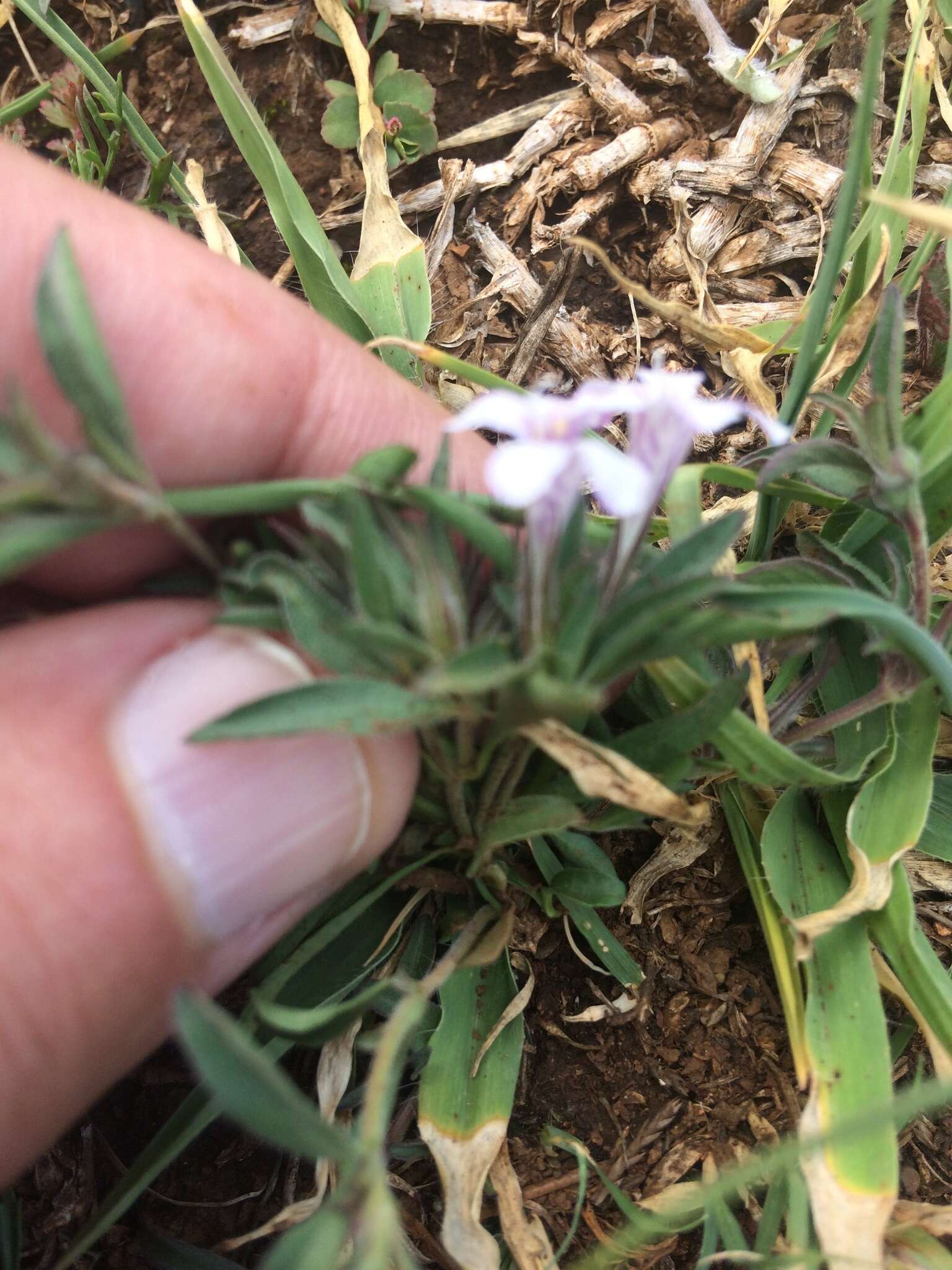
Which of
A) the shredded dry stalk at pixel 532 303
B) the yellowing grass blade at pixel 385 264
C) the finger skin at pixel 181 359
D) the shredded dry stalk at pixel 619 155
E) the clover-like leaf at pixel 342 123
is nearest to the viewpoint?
the finger skin at pixel 181 359

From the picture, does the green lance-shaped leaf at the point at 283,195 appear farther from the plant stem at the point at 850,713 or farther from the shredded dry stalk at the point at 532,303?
the plant stem at the point at 850,713

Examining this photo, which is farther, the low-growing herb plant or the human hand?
the human hand

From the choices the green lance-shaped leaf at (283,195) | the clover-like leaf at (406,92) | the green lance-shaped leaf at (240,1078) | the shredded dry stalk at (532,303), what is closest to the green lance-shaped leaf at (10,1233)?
the green lance-shaped leaf at (240,1078)

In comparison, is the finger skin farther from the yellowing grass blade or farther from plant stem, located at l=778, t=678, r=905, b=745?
plant stem, located at l=778, t=678, r=905, b=745

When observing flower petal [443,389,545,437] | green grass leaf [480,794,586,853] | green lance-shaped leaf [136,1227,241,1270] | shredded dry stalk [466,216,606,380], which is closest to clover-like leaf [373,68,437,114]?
shredded dry stalk [466,216,606,380]

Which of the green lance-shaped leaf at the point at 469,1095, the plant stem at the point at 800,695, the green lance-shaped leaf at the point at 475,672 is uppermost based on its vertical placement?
the green lance-shaped leaf at the point at 475,672

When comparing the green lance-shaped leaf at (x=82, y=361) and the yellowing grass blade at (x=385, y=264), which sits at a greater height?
the green lance-shaped leaf at (x=82, y=361)
